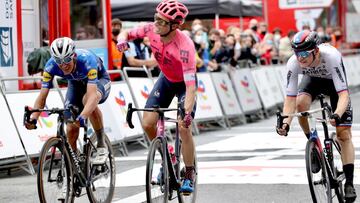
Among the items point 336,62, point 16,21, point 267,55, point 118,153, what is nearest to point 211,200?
Answer: point 336,62

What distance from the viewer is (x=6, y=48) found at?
54.6ft

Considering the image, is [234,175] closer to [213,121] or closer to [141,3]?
[213,121]

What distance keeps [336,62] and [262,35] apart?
20140mm

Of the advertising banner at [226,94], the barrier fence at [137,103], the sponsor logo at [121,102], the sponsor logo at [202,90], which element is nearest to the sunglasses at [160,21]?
the barrier fence at [137,103]

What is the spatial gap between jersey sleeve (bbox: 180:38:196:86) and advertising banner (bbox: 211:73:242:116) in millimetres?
11123

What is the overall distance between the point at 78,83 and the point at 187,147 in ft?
4.31

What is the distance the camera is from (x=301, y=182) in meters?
12.2

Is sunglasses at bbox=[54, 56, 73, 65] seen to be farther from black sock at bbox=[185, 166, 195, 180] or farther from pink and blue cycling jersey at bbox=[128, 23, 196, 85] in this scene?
black sock at bbox=[185, 166, 195, 180]

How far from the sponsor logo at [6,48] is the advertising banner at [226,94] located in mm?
5495

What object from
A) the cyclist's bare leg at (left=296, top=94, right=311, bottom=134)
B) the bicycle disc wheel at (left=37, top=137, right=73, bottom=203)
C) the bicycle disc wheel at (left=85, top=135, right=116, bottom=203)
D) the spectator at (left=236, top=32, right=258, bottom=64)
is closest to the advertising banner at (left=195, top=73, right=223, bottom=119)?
the spectator at (left=236, top=32, right=258, bottom=64)

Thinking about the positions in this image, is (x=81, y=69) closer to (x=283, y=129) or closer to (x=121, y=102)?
(x=283, y=129)

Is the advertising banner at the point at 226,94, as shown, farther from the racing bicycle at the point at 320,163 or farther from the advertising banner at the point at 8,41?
the racing bicycle at the point at 320,163

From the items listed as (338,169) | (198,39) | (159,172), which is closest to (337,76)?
(338,169)

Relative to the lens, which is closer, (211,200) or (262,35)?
(211,200)
